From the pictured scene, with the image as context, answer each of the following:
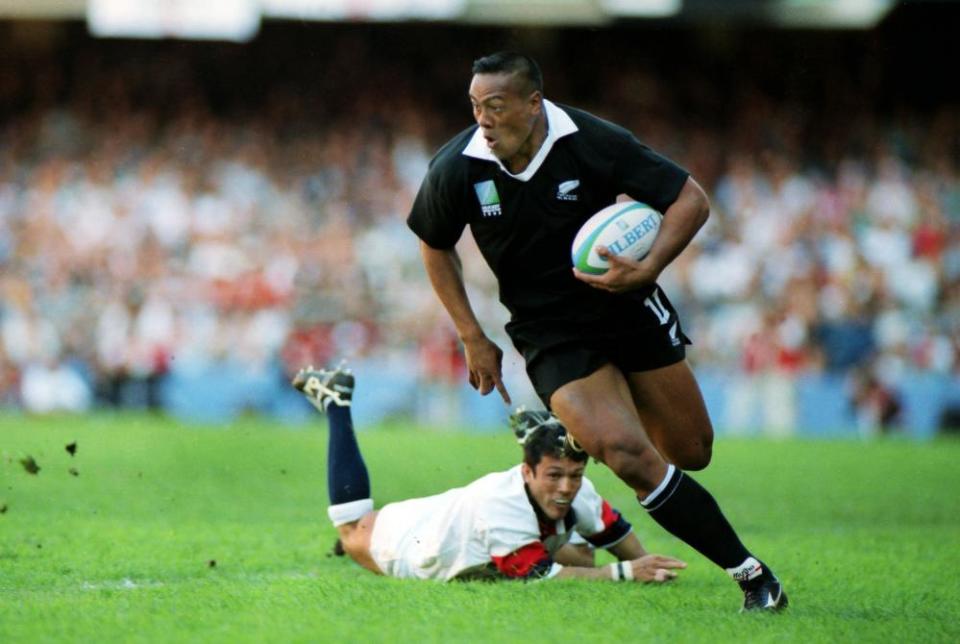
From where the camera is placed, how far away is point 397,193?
75.9 feet

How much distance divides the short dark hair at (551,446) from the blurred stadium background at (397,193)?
42.8ft

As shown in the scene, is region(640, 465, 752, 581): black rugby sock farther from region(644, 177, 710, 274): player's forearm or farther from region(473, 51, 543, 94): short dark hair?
region(473, 51, 543, 94): short dark hair

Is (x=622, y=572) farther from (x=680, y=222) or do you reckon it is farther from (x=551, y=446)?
(x=680, y=222)

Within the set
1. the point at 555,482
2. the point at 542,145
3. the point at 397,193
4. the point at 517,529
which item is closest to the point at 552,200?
the point at 542,145

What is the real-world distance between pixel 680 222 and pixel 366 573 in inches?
94.8

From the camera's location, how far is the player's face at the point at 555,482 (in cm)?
616

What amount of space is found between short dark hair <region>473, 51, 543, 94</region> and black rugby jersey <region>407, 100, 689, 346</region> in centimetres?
23

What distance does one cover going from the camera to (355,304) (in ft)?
68.7

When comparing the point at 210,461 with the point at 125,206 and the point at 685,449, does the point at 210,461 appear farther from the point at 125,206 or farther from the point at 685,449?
the point at 125,206

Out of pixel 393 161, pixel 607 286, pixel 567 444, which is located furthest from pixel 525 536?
pixel 393 161

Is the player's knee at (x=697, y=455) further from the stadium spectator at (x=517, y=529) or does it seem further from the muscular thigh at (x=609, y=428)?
the muscular thigh at (x=609, y=428)

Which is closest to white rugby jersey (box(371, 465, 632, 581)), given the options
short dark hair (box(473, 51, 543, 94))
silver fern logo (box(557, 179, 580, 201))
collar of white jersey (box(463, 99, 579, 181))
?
silver fern logo (box(557, 179, 580, 201))

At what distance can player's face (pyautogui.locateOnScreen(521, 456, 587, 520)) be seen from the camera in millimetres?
6164

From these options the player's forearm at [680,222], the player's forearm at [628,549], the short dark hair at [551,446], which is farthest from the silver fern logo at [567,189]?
the player's forearm at [628,549]
